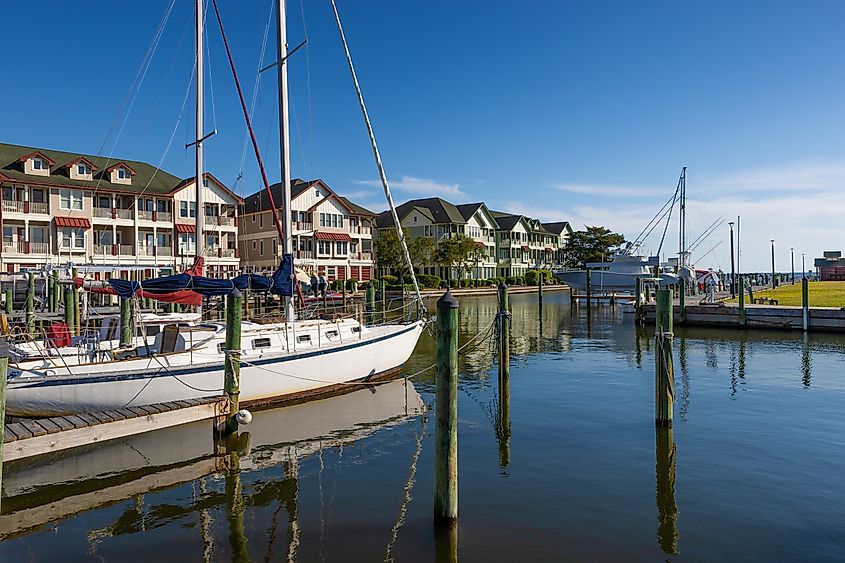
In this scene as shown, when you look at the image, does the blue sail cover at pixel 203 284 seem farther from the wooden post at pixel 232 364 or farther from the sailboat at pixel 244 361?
the wooden post at pixel 232 364

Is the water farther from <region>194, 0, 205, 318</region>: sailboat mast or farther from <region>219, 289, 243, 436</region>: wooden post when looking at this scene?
<region>194, 0, 205, 318</region>: sailboat mast

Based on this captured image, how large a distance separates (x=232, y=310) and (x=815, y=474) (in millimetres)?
12349

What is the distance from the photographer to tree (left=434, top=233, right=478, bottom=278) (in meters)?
79.1

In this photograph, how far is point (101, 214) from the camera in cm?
5403

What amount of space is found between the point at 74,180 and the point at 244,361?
4676cm

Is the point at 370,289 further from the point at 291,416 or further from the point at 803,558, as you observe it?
the point at 803,558

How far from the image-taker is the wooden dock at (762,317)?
3331cm

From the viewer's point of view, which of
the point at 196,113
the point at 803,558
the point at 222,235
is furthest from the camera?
the point at 222,235

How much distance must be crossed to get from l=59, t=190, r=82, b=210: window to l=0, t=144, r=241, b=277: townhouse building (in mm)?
74

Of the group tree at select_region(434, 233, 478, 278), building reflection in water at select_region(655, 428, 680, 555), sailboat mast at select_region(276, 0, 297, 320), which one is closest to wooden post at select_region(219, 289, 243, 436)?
sailboat mast at select_region(276, 0, 297, 320)

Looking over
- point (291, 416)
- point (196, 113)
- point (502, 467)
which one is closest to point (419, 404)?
point (291, 416)

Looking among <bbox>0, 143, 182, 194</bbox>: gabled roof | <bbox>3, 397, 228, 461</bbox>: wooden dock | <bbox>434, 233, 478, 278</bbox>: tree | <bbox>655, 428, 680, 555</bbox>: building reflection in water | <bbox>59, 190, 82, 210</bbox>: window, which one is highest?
<bbox>0, 143, 182, 194</bbox>: gabled roof

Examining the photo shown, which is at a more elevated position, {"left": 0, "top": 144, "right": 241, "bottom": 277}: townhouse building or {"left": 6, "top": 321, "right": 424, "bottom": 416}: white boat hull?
{"left": 0, "top": 144, "right": 241, "bottom": 277}: townhouse building

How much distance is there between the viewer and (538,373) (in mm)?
22797
